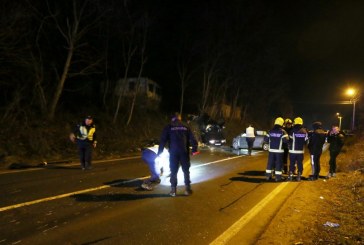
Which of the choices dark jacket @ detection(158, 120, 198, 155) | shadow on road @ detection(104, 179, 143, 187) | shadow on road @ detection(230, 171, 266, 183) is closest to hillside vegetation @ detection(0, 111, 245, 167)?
shadow on road @ detection(104, 179, 143, 187)

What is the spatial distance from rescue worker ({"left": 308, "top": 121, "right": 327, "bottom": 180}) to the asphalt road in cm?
166

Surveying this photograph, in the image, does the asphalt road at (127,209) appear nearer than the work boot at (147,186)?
Yes

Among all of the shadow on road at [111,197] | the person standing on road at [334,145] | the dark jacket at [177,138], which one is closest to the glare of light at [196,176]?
the shadow on road at [111,197]

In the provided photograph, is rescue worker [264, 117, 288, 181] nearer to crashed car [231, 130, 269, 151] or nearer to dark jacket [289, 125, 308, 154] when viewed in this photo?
dark jacket [289, 125, 308, 154]

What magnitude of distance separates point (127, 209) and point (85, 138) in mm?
5767

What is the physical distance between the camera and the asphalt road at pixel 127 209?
20.0ft

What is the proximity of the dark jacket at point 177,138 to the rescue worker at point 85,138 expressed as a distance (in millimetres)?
4582

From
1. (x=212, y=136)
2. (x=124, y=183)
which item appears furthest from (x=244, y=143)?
(x=124, y=183)

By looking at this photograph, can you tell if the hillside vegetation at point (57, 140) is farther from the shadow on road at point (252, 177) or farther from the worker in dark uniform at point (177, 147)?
the worker in dark uniform at point (177, 147)

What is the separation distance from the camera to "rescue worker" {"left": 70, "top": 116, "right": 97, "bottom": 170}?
Result: 42.7 ft

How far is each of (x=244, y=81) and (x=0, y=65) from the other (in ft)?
128

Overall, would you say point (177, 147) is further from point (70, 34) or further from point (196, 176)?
point (70, 34)

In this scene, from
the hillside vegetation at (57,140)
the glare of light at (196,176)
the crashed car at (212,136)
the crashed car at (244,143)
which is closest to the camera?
the glare of light at (196,176)

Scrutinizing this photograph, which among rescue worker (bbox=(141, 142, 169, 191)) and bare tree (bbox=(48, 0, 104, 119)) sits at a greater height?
bare tree (bbox=(48, 0, 104, 119))
